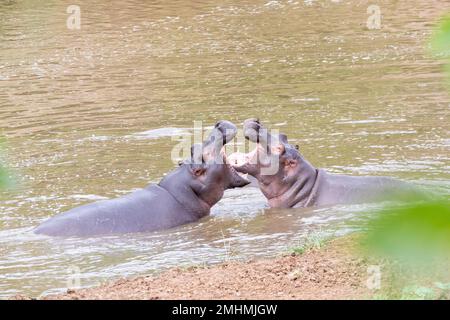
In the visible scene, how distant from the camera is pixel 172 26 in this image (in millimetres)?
→ 18375

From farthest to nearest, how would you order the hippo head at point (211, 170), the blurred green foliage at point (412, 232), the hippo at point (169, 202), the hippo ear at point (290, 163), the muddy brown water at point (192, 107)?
the hippo ear at point (290, 163)
the hippo head at point (211, 170)
the hippo at point (169, 202)
the muddy brown water at point (192, 107)
the blurred green foliage at point (412, 232)

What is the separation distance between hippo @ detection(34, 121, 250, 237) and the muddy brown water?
0.11 m

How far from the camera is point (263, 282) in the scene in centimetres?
436

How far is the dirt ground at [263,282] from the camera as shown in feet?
13.3

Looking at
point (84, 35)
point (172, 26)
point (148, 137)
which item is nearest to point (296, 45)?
point (172, 26)

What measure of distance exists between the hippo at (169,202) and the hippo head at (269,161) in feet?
0.41

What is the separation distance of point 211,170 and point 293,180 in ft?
2.43

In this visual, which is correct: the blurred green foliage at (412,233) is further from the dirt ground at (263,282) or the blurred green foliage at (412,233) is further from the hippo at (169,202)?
the hippo at (169,202)

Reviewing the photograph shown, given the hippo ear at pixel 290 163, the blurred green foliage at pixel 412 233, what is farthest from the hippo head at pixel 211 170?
the blurred green foliage at pixel 412 233

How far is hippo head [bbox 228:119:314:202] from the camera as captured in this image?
22.6 ft

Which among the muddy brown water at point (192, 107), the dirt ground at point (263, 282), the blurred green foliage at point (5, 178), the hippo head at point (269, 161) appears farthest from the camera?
the hippo head at point (269, 161)
